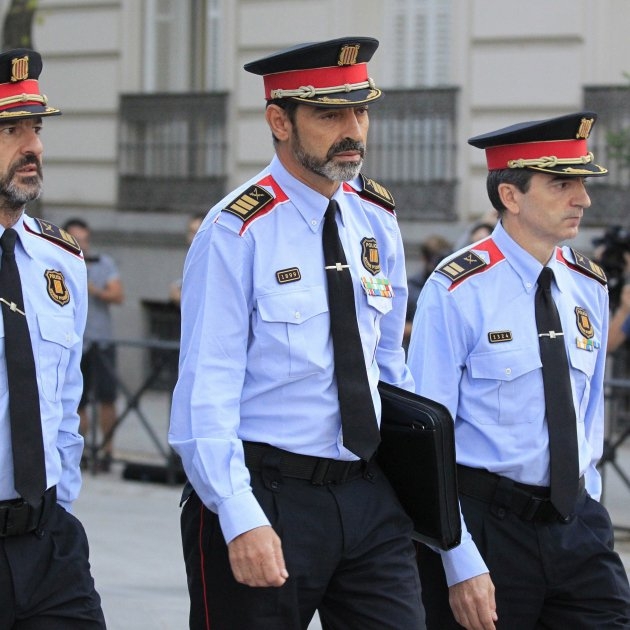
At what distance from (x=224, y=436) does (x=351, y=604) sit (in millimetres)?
598

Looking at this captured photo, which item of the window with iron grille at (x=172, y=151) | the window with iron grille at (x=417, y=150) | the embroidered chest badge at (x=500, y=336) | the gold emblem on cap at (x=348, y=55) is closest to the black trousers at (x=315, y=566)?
the embroidered chest badge at (x=500, y=336)

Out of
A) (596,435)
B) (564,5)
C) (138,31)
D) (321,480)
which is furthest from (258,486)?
(138,31)

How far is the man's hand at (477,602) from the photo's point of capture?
4.46 m

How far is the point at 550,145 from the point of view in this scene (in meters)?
4.91

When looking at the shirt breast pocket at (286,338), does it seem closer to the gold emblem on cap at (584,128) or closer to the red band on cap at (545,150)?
the red band on cap at (545,150)

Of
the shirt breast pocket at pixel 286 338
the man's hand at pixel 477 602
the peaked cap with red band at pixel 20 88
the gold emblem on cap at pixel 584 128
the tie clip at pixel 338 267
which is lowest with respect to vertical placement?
the man's hand at pixel 477 602

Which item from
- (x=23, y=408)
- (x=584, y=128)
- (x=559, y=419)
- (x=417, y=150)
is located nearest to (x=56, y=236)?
(x=23, y=408)

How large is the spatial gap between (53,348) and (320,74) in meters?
1.06

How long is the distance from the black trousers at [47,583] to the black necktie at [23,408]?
0.14 meters

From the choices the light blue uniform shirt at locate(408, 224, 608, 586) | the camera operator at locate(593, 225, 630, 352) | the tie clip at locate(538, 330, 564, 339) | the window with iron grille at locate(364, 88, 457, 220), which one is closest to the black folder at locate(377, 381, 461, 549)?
the light blue uniform shirt at locate(408, 224, 608, 586)

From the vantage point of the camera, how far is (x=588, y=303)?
5008 mm

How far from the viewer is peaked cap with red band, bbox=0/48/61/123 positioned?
4.36m

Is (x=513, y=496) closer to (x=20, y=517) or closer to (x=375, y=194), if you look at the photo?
(x=375, y=194)

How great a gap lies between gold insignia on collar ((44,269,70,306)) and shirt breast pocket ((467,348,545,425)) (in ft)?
4.21
